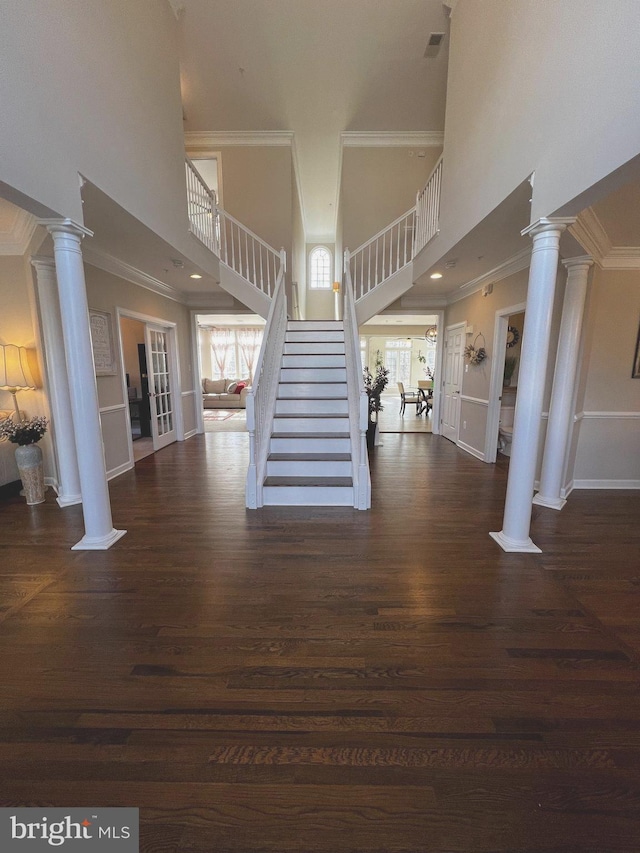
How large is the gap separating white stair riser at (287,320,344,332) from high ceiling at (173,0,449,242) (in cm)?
320

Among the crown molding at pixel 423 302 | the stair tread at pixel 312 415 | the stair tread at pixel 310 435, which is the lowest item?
the stair tread at pixel 310 435

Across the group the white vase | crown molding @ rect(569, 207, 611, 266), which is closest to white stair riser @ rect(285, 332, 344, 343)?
crown molding @ rect(569, 207, 611, 266)

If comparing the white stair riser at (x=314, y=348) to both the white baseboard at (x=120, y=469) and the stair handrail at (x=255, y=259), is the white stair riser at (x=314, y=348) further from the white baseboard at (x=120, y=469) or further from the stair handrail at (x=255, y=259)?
the white baseboard at (x=120, y=469)

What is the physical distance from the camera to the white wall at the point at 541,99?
1.64 metres

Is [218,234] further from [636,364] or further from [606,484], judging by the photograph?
[606,484]

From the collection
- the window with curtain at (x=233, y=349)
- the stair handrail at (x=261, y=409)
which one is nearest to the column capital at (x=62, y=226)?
the stair handrail at (x=261, y=409)

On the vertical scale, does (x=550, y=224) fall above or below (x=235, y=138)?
below

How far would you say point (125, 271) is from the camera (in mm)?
4414

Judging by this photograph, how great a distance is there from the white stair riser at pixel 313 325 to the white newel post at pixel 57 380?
3.14 m

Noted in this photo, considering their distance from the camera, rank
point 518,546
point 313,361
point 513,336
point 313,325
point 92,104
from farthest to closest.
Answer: point 513,336 < point 313,325 < point 313,361 < point 518,546 < point 92,104

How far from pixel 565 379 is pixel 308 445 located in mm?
2603

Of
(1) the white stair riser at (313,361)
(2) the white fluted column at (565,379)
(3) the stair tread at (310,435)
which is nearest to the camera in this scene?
(2) the white fluted column at (565,379)

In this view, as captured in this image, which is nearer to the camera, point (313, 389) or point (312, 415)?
point (312, 415)

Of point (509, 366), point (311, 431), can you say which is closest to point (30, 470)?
point (311, 431)
